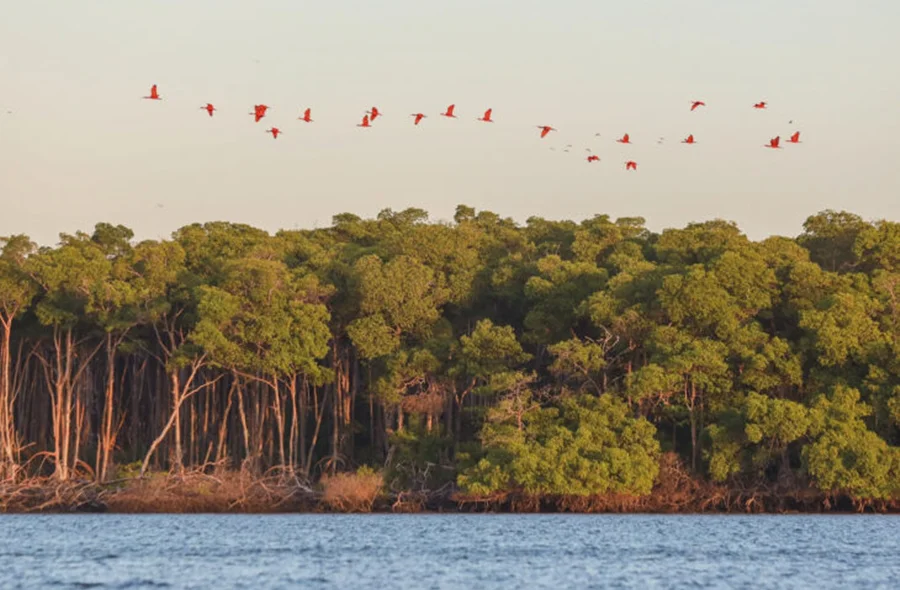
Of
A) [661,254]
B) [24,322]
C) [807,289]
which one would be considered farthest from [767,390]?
[24,322]

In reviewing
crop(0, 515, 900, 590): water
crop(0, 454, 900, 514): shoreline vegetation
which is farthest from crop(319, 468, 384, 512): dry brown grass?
crop(0, 515, 900, 590): water

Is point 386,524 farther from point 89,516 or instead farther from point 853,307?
point 853,307

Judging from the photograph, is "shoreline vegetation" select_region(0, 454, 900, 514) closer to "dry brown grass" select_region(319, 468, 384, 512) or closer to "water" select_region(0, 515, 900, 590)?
"dry brown grass" select_region(319, 468, 384, 512)

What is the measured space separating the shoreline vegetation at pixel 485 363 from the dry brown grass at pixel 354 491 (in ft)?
0.30

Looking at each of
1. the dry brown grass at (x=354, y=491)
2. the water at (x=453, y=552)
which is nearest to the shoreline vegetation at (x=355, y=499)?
the dry brown grass at (x=354, y=491)

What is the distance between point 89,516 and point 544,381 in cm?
1580

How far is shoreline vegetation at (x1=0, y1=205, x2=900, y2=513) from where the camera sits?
46.5 meters

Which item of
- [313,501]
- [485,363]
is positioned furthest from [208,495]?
[485,363]

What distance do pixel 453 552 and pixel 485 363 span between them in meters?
17.7

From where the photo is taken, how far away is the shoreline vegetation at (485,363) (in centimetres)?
4647

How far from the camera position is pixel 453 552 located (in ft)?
108

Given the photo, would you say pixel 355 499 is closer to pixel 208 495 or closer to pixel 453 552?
pixel 208 495

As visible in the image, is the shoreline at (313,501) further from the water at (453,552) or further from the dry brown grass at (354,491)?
the water at (453,552)

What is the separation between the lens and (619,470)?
45.4 m
